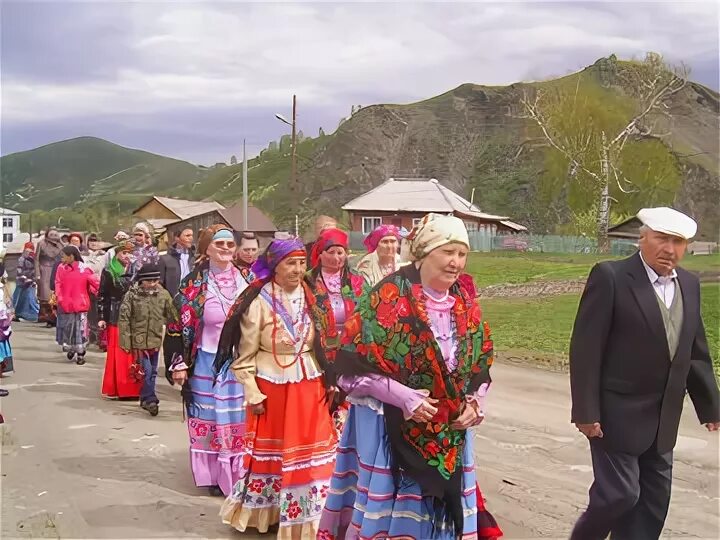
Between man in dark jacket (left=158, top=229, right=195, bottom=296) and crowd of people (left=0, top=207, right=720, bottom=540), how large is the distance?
2.84 metres

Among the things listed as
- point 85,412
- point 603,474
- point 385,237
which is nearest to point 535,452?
point 385,237

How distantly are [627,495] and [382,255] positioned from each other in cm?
357

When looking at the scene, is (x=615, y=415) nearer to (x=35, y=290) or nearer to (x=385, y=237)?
(x=385, y=237)

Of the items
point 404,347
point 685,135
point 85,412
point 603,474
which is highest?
point 685,135

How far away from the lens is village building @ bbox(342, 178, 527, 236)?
56906mm

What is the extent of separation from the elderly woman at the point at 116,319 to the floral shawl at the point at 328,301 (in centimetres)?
430

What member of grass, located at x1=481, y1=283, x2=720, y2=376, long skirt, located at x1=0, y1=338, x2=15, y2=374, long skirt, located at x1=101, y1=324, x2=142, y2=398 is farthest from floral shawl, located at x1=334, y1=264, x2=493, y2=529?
grass, located at x1=481, y1=283, x2=720, y2=376

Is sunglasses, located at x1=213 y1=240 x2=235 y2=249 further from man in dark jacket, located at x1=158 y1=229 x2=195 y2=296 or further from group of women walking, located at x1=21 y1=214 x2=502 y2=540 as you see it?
man in dark jacket, located at x1=158 y1=229 x2=195 y2=296

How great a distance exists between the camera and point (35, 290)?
1836cm

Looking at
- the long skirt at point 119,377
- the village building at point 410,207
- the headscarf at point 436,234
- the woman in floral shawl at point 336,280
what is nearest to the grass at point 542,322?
the long skirt at point 119,377

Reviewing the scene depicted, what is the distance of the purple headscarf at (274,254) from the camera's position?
5102 mm

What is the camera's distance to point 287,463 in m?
4.92

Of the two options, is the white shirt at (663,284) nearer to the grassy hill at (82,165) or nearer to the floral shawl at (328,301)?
the floral shawl at (328,301)

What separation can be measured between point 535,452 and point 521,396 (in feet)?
7.94
